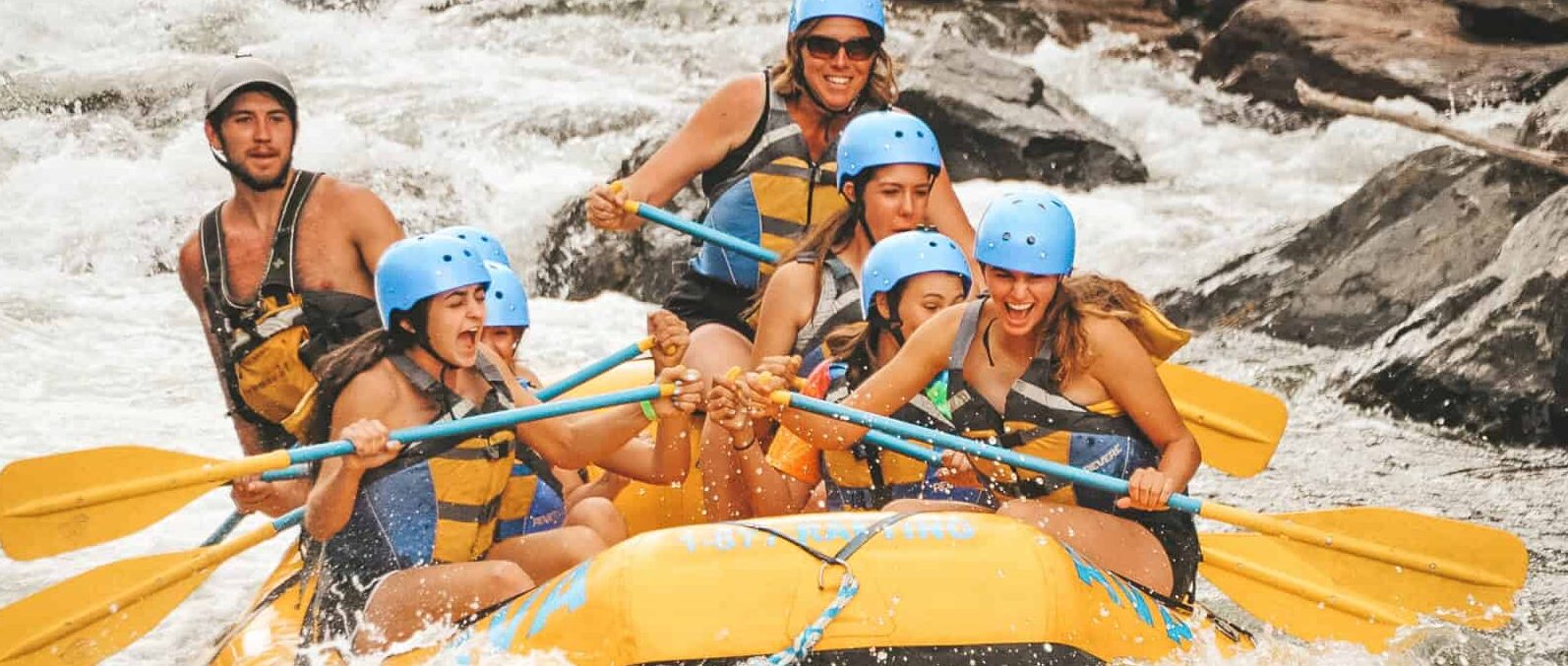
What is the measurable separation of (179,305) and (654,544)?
7.32 m

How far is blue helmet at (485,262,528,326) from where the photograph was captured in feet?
17.4

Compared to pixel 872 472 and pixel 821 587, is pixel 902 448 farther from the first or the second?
pixel 821 587

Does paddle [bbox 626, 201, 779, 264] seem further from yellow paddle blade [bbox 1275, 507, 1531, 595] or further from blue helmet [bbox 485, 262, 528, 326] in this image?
yellow paddle blade [bbox 1275, 507, 1531, 595]

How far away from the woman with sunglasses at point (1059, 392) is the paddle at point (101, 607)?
4.77ft

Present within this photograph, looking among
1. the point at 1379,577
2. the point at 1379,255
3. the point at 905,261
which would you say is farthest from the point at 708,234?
the point at 1379,255

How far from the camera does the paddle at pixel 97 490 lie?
182 inches

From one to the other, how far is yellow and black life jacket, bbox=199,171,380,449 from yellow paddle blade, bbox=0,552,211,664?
24.3 inches

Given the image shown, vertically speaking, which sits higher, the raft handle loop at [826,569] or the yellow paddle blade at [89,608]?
the raft handle loop at [826,569]

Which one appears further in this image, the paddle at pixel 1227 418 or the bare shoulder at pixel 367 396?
the paddle at pixel 1227 418

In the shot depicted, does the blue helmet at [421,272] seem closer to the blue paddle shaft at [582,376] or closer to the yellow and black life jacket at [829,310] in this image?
the blue paddle shaft at [582,376]

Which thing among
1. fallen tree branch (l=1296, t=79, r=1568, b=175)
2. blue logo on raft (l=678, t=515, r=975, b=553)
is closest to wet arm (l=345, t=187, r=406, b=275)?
blue logo on raft (l=678, t=515, r=975, b=553)

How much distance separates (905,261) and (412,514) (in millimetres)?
1344

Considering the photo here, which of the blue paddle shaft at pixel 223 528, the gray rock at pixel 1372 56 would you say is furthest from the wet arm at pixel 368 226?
the gray rock at pixel 1372 56

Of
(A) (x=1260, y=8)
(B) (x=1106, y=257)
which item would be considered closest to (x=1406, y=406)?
(B) (x=1106, y=257)
